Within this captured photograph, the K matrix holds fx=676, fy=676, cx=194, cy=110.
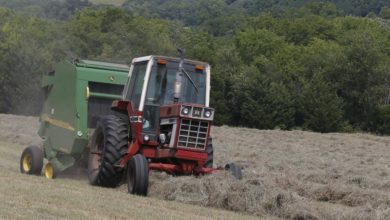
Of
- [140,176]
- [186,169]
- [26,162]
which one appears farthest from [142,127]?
[26,162]

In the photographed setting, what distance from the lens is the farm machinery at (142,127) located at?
1166 cm

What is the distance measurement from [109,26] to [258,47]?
1733 centimetres

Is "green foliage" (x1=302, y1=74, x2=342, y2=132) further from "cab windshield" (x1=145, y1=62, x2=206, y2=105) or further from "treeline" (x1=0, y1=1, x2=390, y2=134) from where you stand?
"cab windshield" (x1=145, y1=62, x2=206, y2=105)

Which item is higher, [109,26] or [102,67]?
[109,26]

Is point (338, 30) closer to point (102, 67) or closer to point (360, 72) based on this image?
point (360, 72)

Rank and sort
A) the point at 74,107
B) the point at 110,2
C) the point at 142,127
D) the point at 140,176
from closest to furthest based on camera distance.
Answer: the point at 140,176, the point at 142,127, the point at 74,107, the point at 110,2

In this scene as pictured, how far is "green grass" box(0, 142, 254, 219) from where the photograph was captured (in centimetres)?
833

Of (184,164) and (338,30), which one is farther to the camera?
(338,30)

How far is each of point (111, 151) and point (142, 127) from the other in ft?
2.27

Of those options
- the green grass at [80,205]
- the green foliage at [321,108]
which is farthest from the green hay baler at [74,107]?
the green foliage at [321,108]

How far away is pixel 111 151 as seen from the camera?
11961mm

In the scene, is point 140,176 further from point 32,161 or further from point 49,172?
point 32,161

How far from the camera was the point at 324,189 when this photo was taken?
11180 millimetres

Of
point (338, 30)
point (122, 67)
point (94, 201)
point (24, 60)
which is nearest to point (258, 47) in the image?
point (338, 30)
